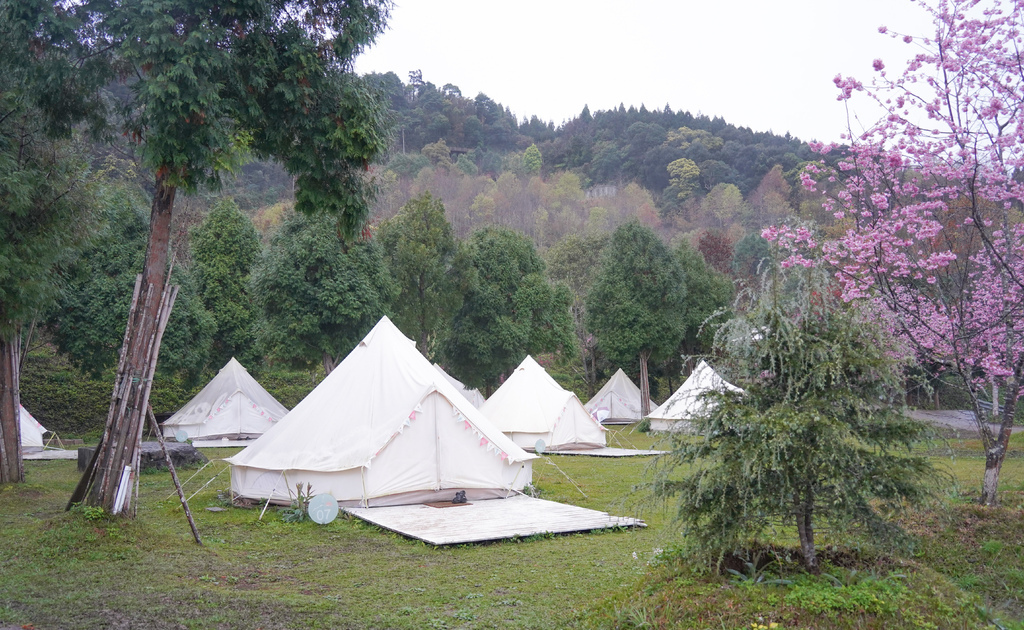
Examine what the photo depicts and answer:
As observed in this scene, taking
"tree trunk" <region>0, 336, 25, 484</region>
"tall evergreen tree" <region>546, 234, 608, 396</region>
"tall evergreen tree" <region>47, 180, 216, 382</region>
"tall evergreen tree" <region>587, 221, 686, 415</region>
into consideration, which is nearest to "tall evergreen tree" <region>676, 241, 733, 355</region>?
"tall evergreen tree" <region>587, 221, 686, 415</region>

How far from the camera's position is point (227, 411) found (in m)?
23.9

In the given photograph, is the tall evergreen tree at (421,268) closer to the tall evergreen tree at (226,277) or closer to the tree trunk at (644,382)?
the tall evergreen tree at (226,277)

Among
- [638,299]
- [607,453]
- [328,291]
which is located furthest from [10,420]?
[638,299]


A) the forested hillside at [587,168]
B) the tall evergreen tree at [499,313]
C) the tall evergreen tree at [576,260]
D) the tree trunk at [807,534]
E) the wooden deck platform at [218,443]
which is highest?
the forested hillside at [587,168]

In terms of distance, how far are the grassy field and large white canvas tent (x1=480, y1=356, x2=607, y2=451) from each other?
11767mm

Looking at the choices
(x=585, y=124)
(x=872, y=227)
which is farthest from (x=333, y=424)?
(x=585, y=124)

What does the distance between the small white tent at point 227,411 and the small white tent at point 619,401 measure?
43.5 feet

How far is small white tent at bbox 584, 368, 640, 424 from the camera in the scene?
31.5m

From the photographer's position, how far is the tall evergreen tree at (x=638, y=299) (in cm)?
2856

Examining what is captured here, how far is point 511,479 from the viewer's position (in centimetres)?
1190

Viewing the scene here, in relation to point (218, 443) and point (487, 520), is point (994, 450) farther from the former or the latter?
point (218, 443)

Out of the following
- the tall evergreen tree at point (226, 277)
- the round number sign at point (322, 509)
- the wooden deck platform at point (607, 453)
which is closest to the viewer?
the round number sign at point (322, 509)

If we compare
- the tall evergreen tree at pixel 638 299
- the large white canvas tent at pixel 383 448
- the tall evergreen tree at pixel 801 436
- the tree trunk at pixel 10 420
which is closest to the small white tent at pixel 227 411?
the tree trunk at pixel 10 420

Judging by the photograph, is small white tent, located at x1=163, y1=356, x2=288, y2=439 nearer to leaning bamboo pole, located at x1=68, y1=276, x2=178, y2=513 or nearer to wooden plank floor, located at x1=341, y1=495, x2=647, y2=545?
wooden plank floor, located at x1=341, y1=495, x2=647, y2=545
